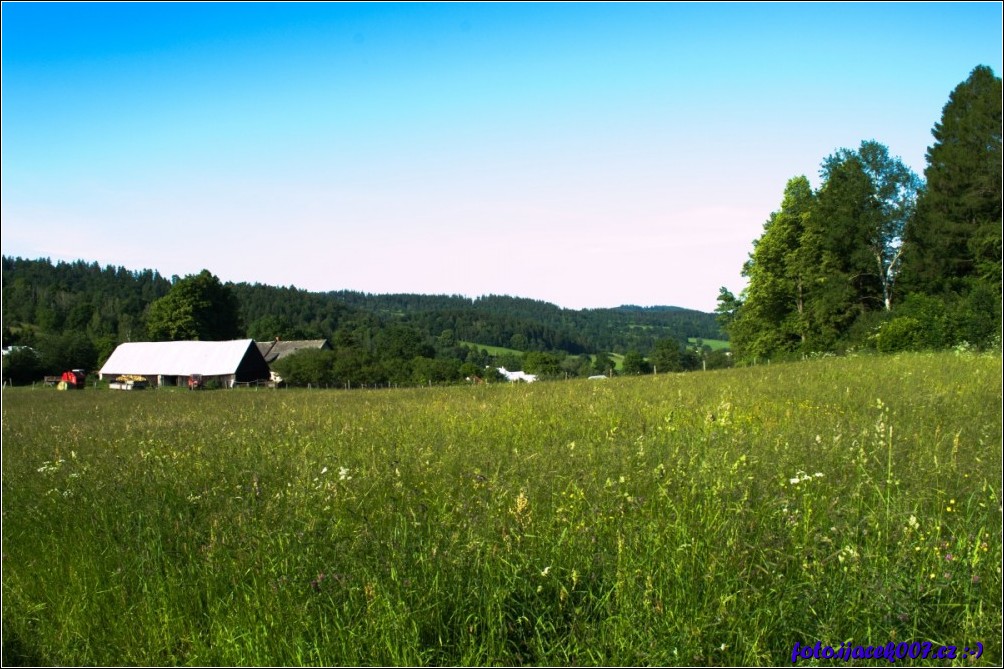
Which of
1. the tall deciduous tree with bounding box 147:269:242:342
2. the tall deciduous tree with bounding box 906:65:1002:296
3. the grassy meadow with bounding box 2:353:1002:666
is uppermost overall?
the tall deciduous tree with bounding box 906:65:1002:296

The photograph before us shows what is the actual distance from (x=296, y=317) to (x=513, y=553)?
68.5 meters

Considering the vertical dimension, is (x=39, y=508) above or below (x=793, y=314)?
below

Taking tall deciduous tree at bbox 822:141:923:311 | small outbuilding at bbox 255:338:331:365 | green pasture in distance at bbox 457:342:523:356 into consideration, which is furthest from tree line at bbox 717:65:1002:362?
green pasture in distance at bbox 457:342:523:356

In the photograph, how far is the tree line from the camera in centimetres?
3259

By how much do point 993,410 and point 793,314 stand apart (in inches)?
1490

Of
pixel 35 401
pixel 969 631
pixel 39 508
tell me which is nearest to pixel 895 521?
pixel 969 631

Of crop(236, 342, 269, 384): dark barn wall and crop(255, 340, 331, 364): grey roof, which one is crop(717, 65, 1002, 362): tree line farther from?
crop(255, 340, 331, 364): grey roof

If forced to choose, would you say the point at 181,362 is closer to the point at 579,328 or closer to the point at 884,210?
the point at 884,210

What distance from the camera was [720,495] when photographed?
3697 mm

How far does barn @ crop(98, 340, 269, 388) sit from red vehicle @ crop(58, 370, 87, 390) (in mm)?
782

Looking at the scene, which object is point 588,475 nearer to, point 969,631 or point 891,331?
point 969,631

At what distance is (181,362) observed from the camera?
23.3 meters

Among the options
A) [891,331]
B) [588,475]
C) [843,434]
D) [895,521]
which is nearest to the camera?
[895,521]

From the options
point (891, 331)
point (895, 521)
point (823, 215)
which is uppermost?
point (823, 215)
